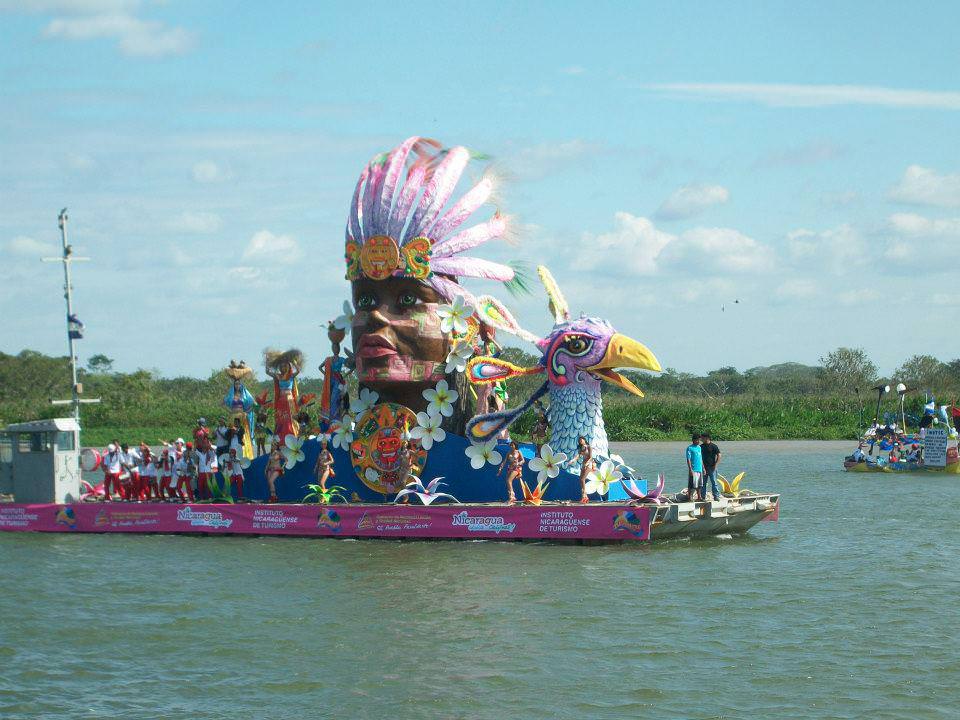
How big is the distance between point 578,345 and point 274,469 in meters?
6.58

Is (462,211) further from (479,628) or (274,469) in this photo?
(479,628)

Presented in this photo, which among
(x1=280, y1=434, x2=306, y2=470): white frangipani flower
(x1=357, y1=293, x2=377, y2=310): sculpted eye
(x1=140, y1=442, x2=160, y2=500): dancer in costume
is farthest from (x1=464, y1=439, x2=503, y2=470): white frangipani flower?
(x1=140, y1=442, x2=160, y2=500): dancer in costume

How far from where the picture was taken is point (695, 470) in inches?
911

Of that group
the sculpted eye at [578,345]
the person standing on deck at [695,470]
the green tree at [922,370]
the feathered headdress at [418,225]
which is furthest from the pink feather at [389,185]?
the green tree at [922,370]

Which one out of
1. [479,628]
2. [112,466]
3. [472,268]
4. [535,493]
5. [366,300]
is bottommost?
[479,628]

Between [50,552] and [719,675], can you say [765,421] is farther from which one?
[719,675]

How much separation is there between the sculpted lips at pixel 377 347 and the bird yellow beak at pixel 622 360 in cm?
372

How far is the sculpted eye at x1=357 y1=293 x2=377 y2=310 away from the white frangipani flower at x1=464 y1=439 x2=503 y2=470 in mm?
3338

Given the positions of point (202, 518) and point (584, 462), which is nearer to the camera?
point (584, 462)

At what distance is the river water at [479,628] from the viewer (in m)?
13.9

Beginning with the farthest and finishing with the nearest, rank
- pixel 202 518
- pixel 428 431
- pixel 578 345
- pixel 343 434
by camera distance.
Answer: pixel 202 518 < pixel 343 434 < pixel 428 431 < pixel 578 345

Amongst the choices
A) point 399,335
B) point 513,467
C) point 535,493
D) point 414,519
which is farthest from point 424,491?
point 399,335

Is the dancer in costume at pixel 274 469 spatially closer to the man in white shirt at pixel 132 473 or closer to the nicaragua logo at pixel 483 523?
the man in white shirt at pixel 132 473

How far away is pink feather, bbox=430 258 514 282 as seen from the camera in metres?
24.2
